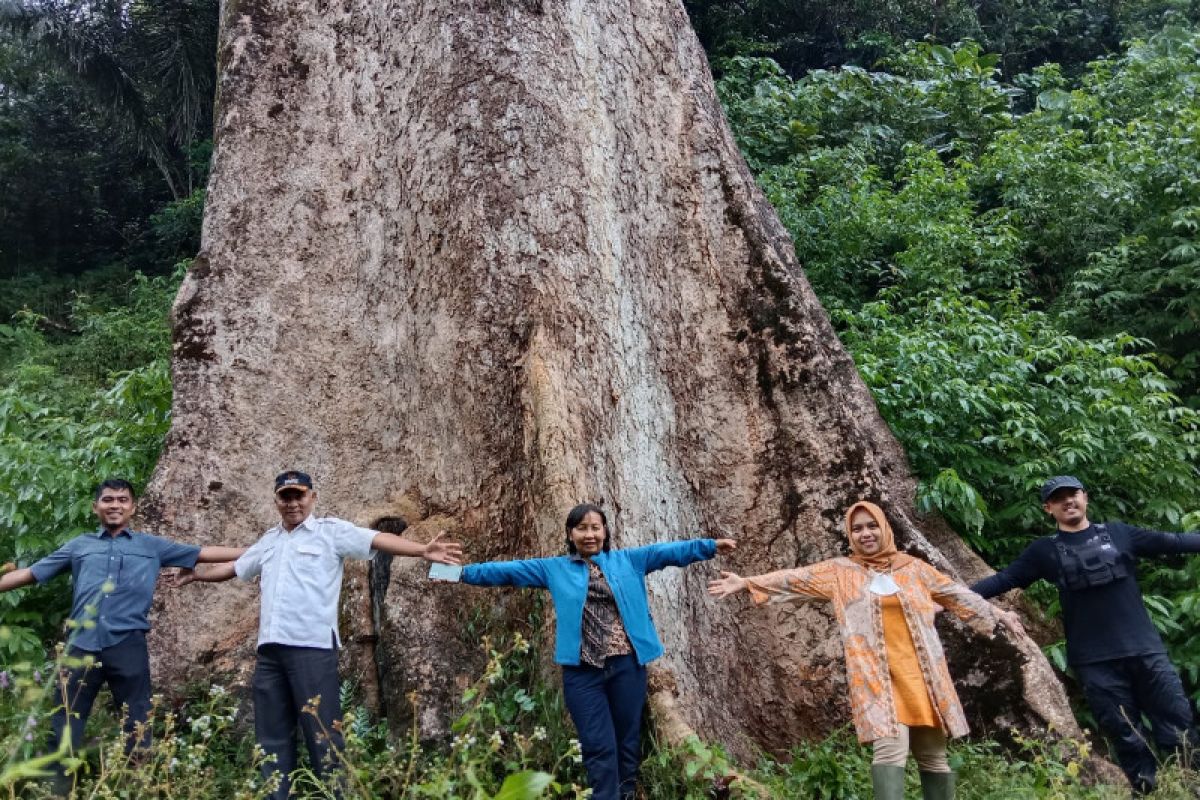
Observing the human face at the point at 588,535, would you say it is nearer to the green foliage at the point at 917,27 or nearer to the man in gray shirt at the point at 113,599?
the man in gray shirt at the point at 113,599

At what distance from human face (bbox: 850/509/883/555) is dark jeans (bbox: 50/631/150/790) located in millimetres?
3126

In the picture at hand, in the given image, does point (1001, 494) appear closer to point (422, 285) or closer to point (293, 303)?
point (422, 285)

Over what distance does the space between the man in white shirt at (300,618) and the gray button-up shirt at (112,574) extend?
613 millimetres

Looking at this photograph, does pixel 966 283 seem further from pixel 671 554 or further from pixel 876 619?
pixel 671 554

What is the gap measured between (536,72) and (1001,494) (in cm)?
441

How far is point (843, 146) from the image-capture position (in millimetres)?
13852

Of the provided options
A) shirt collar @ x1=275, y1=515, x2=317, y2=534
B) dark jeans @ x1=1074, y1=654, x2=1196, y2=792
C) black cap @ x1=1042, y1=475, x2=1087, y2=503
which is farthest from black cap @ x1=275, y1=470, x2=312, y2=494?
dark jeans @ x1=1074, y1=654, x2=1196, y2=792

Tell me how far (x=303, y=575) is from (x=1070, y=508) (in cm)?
360

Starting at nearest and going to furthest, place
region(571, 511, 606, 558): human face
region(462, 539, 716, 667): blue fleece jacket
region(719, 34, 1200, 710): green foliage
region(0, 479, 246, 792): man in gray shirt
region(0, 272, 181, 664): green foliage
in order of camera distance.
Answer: region(462, 539, 716, 667): blue fleece jacket
region(571, 511, 606, 558): human face
region(0, 479, 246, 792): man in gray shirt
region(0, 272, 181, 664): green foliage
region(719, 34, 1200, 710): green foliage

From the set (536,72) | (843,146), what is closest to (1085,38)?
(843,146)

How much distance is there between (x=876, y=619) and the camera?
14.0ft

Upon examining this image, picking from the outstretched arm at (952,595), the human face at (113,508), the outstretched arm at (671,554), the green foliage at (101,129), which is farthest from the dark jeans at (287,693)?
the green foliage at (101,129)

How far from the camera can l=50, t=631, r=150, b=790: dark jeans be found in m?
4.53

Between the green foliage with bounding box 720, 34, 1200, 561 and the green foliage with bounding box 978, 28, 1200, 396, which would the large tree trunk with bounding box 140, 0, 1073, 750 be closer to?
the green foliage with bounding box 720, 34, 1200, 561
